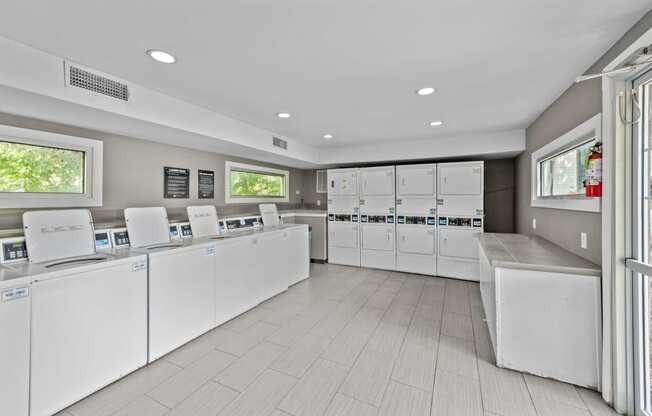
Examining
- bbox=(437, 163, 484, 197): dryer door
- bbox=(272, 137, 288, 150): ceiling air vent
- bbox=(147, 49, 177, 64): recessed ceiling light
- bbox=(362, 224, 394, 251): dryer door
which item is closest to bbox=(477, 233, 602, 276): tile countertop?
bbox=(437, 163, 484, 197): dryer door

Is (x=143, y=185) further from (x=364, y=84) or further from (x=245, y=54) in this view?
(x=364, y=84)

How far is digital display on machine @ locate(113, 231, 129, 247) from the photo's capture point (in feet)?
7.86

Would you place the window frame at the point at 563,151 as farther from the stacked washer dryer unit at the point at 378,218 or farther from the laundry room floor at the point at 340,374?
the stacked washer dryer unit at the point at 378,218

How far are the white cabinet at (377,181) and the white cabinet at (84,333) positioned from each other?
12.2 ft

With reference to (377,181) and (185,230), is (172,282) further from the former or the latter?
(377,181)

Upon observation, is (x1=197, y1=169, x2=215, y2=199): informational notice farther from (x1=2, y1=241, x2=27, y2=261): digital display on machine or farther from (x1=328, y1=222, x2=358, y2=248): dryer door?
(x1=328, y1=222, x2=358, y2=248): dryer door

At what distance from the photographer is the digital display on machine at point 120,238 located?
2396 millimetres

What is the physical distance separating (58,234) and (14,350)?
0.88m

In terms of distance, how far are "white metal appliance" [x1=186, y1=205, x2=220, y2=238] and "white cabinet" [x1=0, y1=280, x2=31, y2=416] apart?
5.37 ft

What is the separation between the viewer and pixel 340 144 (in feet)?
15.5

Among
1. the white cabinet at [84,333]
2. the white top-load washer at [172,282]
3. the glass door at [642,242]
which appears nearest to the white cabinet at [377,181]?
the white top-load washer at [172,282]

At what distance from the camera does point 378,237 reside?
490cm

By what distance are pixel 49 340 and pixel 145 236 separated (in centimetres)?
111

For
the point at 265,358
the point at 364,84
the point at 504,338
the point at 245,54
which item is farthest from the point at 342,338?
the point at 245,54
